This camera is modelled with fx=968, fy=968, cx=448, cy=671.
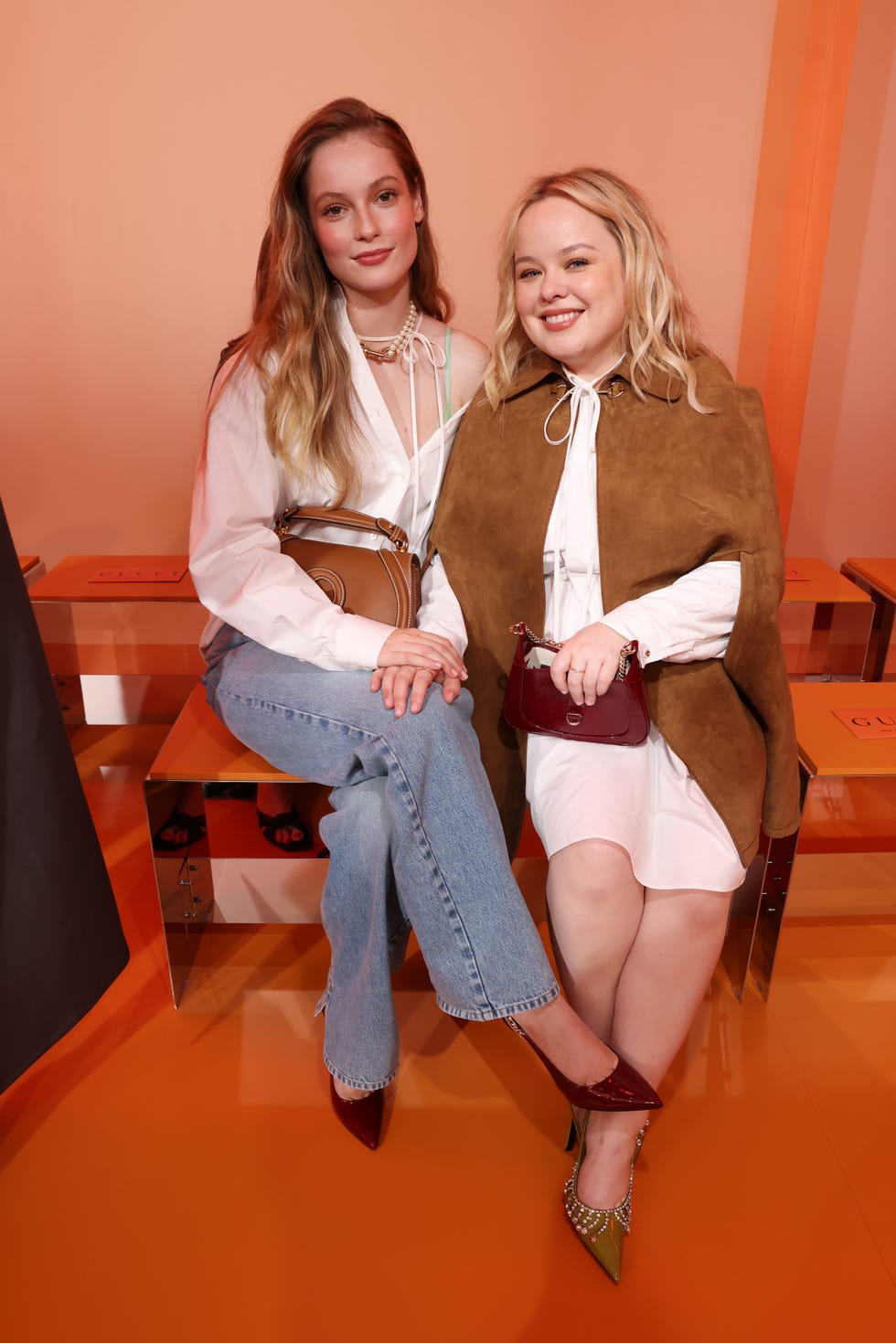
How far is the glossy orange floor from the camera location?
1.57m

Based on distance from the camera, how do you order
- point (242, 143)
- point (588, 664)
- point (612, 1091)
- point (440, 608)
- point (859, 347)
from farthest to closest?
point (859, 347)
point (242, 143)
point (440, 608)
point (588, 664)
point (612, 1091)

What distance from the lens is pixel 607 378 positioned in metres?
1.96

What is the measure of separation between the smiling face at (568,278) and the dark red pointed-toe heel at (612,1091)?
1285mm

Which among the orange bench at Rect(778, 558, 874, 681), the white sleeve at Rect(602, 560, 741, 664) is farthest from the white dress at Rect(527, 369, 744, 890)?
the orange bench at Rect(778, 558, 874, 681)

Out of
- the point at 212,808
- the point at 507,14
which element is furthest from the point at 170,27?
the point at 212,808

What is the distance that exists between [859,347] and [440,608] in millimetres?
2664

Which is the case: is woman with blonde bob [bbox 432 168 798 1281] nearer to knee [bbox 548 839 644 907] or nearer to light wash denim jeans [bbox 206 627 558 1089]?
knee [bbox 548 839 644 907]

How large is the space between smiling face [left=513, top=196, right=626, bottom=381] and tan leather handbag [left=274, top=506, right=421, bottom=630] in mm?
513

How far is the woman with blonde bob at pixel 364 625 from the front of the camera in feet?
5.35

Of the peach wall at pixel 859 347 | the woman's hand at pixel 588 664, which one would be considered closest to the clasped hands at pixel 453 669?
the woman's hand at pixel 588 664

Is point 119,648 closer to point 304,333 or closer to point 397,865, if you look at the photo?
point 304,333

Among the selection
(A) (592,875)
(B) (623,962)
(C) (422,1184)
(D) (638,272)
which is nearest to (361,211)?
(D) (638,272)

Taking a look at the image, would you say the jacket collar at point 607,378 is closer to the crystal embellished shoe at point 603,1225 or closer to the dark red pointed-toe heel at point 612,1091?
the dark red pointed-toe heel at point 612,1091

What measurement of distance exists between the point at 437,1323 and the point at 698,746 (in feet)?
3.53
